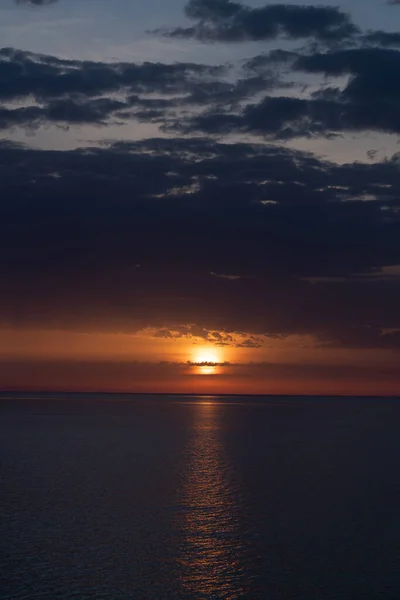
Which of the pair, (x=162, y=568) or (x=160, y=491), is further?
(x=160, y=491)

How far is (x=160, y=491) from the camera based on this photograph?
6012 cm

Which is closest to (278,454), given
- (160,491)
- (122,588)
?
(160,491)

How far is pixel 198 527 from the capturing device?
1812 inches

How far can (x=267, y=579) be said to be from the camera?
114 ft

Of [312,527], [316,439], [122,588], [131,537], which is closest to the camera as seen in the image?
[122,588]

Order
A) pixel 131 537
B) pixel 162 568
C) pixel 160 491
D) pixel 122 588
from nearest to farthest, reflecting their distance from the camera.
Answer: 1. pixel 122 588
2. pixel 162 568
3. pixel 131 537
4. pixel 160 491

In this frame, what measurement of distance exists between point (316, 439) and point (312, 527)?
75.1 metres

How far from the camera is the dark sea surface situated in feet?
111

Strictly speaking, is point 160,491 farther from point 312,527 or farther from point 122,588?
point 122,588

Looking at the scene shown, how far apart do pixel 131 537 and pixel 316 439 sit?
3179 inches

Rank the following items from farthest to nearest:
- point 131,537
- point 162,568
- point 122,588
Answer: point 131,537 → point 162,568 → point 122,588

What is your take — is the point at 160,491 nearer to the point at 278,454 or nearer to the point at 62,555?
the point at 62,555

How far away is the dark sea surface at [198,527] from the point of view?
33.8 m

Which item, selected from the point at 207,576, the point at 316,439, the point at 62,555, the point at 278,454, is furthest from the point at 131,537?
the point at 316,439
